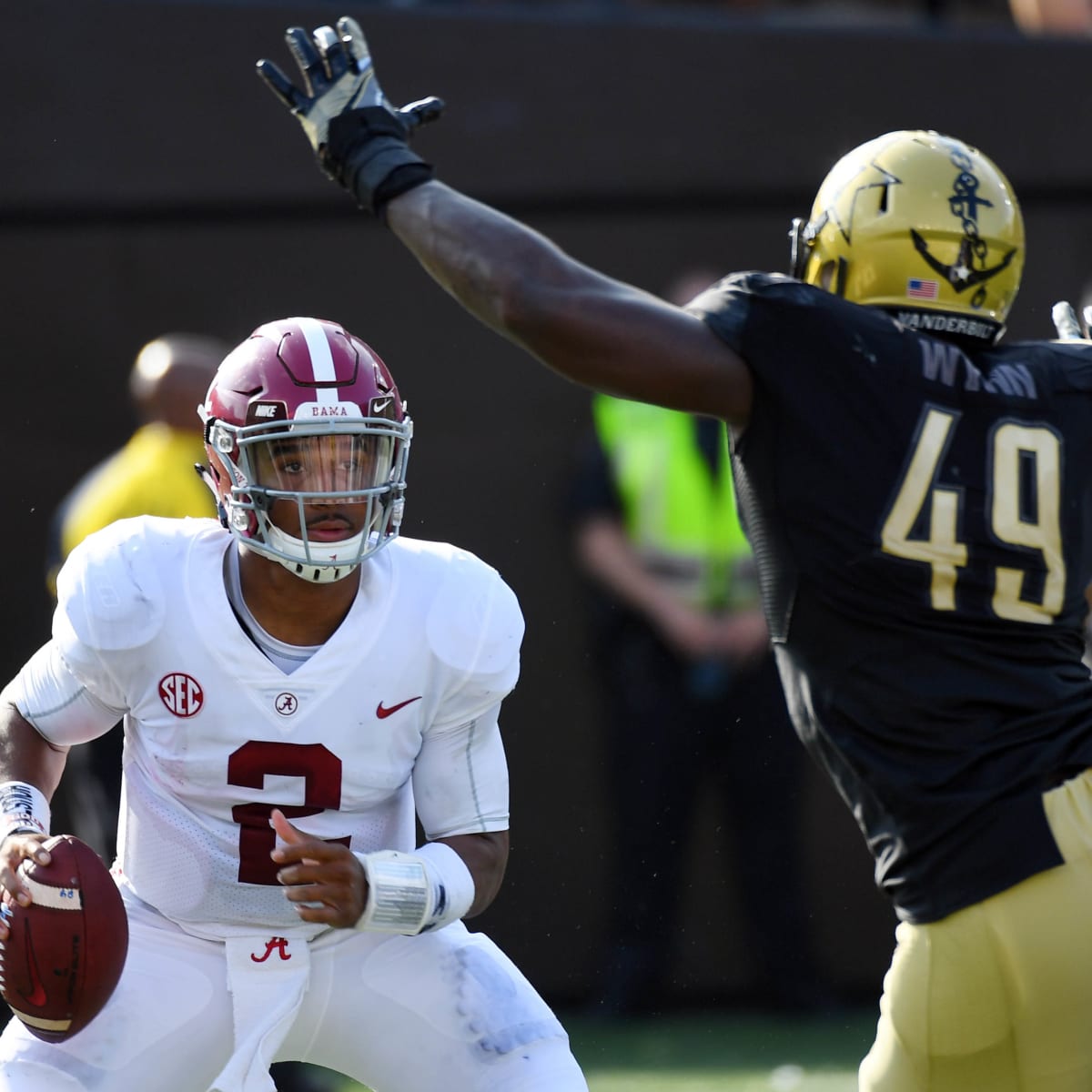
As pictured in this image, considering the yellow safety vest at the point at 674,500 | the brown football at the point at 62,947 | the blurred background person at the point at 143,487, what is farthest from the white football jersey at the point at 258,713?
the yellow safety vest at the point at 674,500

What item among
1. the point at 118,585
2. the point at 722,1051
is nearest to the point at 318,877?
the point at 118,585

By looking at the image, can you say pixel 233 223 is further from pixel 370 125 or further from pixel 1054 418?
pixel 1054 418

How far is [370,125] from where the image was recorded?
9.04ft

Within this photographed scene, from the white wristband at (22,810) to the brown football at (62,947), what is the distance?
95 mm

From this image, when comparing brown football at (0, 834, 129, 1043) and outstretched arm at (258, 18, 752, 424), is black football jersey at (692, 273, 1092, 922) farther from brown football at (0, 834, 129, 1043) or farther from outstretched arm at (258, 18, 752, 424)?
brown football at (0, 834, 129, 1043)

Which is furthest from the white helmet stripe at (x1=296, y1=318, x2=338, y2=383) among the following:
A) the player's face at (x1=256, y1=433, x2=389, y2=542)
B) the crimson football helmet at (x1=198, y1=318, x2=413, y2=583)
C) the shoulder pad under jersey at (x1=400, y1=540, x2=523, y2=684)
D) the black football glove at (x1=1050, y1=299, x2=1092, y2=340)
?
the black football glove at (x1=1050, y1=299, x2=1092, y2=340)

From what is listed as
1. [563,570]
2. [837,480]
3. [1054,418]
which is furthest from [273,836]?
[563,570]

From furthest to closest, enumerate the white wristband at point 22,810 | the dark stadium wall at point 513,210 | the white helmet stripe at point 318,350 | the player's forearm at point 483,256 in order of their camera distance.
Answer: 1. the dark stadium wall at point 513,210
2. the white helmet stripe at point 318,350
3. the white wristband at point 22,810
4. the player's forearm at point 483,256

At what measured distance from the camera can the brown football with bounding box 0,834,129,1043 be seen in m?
2.78

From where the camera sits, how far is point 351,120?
2762 mm

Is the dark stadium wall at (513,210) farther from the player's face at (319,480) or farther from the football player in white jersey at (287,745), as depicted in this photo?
the player's face at (319,480)

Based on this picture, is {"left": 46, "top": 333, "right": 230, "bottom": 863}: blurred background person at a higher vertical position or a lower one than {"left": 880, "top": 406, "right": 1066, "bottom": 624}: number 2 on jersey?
lower

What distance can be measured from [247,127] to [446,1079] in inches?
140

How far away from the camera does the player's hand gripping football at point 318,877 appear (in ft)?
8.87
